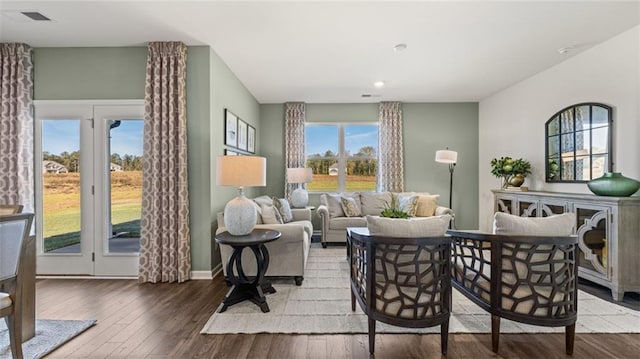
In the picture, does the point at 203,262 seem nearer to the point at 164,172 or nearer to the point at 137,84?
the point at 164,172

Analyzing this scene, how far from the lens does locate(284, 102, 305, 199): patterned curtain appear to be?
603 centimetres

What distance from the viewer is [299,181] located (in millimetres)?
5359

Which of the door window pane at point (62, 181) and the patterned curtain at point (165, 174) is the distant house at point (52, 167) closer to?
the door window pane at point (62, 181)

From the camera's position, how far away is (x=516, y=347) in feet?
6.57

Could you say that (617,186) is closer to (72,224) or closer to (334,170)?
(334,170)

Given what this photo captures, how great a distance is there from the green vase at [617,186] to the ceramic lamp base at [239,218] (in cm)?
367

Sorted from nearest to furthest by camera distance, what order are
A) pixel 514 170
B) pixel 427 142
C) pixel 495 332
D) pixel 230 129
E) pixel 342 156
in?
pixel 495 332
pixel 230 129
pixel 514 170
pixel 427 142
pixel 342 156

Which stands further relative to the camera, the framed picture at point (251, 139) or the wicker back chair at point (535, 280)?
the framed picture at point (251, 139)

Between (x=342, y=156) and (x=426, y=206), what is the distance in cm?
214

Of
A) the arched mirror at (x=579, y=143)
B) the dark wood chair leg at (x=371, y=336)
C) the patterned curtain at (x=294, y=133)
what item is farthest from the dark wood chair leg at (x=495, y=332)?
the patterned curtain at (x=294, y=133)

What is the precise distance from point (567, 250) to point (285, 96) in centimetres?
493

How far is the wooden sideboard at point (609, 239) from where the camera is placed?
2.69 m

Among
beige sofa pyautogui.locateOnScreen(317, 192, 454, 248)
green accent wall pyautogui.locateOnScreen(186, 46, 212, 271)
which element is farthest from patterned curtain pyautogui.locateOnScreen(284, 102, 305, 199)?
green accent wall pyautogui.locateOnScreen(186, 46, 212, 271)

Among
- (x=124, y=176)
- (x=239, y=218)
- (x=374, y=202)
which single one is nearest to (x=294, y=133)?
(x=374, y=202)
